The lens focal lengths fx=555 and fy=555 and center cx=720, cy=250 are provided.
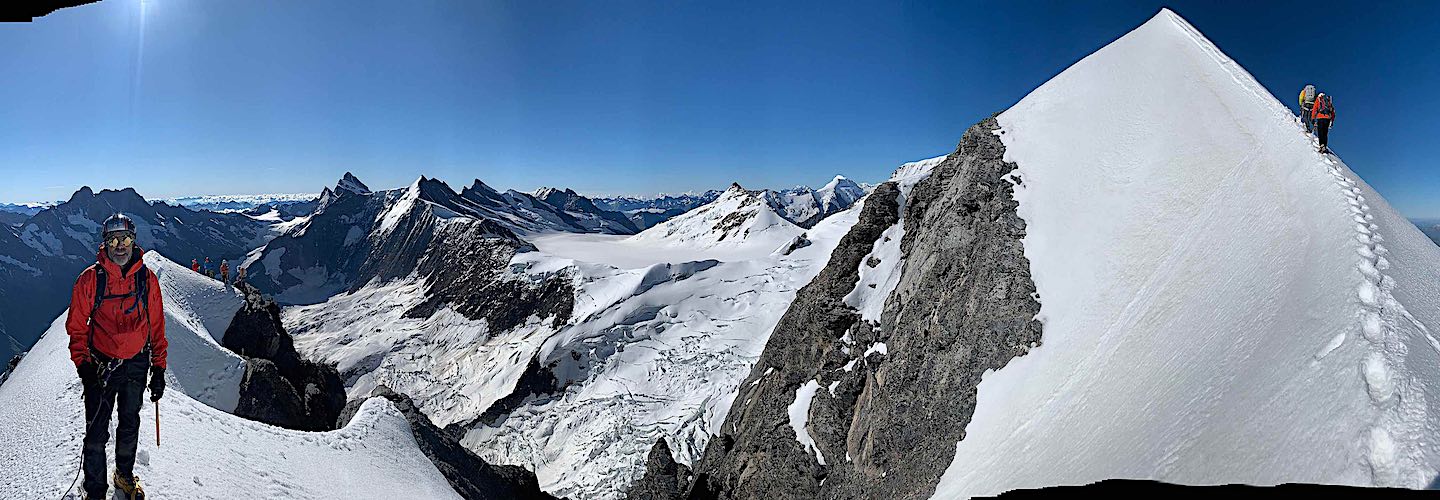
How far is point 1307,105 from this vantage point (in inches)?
606

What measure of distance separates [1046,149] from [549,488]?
36.4 meters

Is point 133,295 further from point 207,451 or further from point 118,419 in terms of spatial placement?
point 207,451

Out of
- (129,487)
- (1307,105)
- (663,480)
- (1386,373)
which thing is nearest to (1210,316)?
(1386,373)

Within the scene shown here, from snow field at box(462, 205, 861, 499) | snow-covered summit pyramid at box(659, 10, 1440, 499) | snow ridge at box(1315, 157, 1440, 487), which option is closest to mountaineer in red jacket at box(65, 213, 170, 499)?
snow ridge at box(1315, 157, 1440, 487)

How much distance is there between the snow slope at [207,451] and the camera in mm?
9000

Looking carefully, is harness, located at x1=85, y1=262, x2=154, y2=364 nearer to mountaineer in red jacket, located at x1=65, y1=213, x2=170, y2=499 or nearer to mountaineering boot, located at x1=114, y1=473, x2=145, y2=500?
mountaineer in red jacket, located at x1=65, y1=213, x2=170, y2=499

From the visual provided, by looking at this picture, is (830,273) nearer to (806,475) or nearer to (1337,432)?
(806,475)

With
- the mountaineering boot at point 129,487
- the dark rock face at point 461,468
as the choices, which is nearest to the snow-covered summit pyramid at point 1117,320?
the dark rock face at point 461,468

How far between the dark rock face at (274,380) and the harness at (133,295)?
21.9 meters

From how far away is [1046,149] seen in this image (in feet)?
69.3

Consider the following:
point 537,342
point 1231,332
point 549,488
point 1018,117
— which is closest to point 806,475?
point 1231,332

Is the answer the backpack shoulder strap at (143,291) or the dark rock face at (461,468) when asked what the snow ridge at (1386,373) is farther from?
the dark rock face at (461,468)

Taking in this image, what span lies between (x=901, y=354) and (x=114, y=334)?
1796cm

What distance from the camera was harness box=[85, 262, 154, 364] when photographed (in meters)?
6.59
